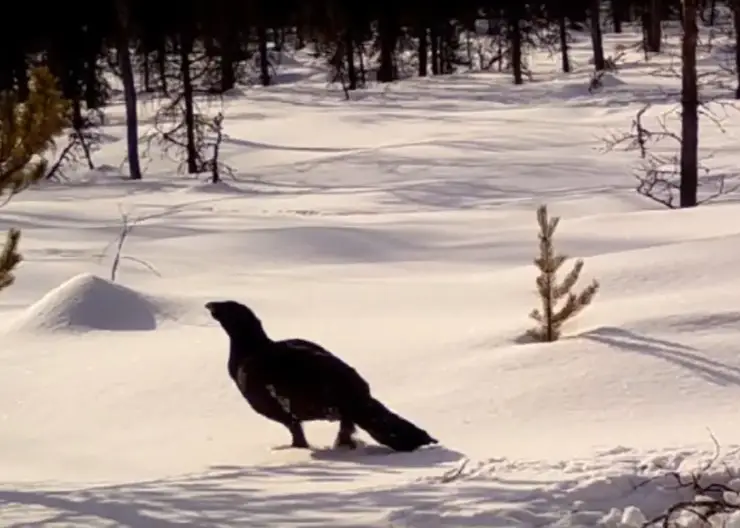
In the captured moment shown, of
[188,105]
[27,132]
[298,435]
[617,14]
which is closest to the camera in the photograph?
[27,132]

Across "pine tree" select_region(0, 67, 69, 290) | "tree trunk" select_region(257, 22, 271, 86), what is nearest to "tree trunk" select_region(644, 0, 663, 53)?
"tree trunk" select_region(257, 22, 271, 86)

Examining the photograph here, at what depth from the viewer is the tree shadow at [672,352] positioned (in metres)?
6.88

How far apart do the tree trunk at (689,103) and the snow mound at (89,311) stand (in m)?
8.36

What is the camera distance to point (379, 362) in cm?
800

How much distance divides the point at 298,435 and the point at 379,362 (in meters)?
1.93

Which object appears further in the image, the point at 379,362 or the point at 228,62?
the point at 228,62

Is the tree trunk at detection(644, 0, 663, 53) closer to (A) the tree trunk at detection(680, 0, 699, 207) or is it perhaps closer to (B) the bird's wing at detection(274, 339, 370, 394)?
(A) the tree trunk at detection(680, 0, 699, 207)

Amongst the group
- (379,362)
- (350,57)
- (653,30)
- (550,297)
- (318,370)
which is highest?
(653,30)

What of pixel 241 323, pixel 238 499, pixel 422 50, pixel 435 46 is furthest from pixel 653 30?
pixel 238 499

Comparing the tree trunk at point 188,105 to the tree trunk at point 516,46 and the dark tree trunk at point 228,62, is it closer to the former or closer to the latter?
the dark tree trunk at point 228,62

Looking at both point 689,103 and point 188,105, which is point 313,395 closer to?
point 689,103

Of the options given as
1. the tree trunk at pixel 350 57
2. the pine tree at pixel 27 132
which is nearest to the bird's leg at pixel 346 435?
the pine tree at pixel 27 132

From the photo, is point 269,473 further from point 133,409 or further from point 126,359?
point 126,359

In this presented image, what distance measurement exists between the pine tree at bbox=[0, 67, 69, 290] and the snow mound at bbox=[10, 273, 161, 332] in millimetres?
4150
